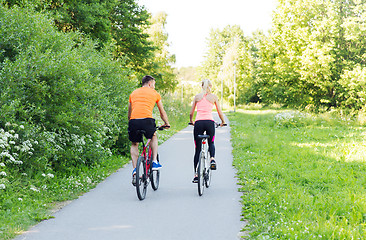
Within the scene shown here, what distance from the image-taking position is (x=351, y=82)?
21.9 meters

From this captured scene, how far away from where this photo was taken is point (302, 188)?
6.54 meters

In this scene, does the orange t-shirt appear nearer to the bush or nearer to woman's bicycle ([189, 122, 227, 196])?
woman's bicycle ([189, 122, 227, 196])

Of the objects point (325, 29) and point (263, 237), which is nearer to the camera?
point (263, 237)

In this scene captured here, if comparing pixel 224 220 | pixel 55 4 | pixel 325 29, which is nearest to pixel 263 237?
pixel 224 220

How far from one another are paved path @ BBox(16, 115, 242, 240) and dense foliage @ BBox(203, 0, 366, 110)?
18.0 meters

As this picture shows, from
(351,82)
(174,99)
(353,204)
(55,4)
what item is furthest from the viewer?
(174,99)

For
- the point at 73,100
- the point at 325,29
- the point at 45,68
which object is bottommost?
the point at 73,100

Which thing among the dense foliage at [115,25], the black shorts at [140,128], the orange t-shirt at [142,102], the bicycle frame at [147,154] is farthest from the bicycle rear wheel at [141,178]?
the dense foliage at [115,25]

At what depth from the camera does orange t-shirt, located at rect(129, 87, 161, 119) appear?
6.16m

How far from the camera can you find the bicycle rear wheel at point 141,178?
18.8 ft

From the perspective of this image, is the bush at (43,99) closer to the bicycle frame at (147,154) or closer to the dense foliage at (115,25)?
the bicycle frame at (147,154)

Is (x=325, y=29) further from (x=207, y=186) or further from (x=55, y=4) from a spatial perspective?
(x=207, y=186)

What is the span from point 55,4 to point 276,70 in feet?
58.4

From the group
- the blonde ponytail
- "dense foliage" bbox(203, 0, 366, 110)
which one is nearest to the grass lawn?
the blonde ponytail
